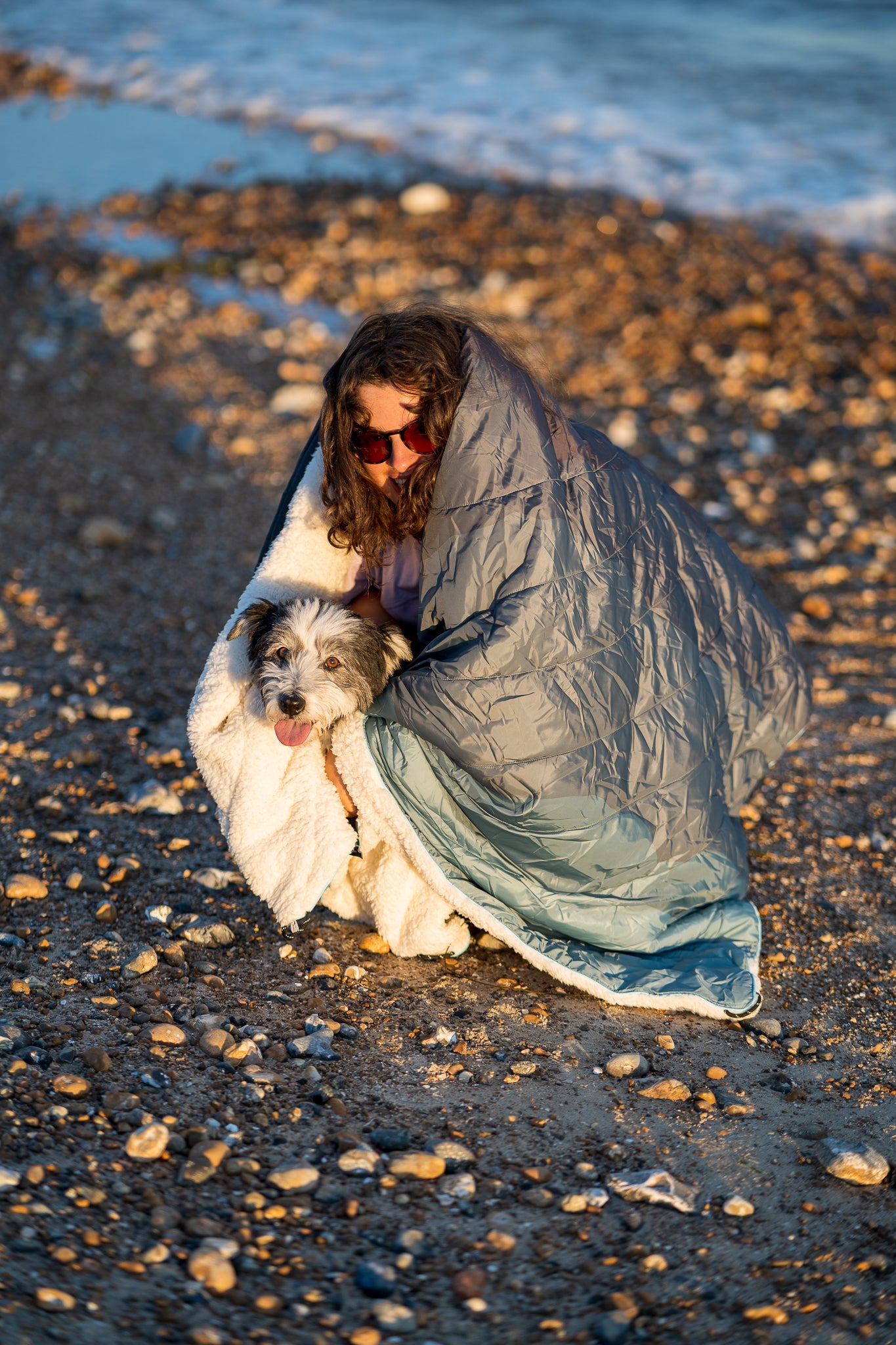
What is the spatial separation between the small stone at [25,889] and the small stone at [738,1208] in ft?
8.01

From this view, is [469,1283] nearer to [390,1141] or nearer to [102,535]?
[390,1141]

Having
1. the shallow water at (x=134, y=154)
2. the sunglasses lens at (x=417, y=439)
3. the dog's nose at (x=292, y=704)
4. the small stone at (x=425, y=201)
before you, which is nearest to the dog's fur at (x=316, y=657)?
the dog's nose at (x=292, y=704)

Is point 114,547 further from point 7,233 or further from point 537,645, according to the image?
point 7,233

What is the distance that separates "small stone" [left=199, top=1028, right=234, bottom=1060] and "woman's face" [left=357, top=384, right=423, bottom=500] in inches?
66.6

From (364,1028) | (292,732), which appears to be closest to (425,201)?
(292,732)

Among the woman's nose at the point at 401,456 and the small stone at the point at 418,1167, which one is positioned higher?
the woman's nose at the point at 401,456

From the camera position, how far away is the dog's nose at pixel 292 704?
11.1 feet

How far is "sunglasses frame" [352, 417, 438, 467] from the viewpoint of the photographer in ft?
11.1

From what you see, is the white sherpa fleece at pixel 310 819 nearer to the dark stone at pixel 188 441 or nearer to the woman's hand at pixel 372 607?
the woman's hand at pixel 372 607

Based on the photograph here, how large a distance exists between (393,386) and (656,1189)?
7.52 feet

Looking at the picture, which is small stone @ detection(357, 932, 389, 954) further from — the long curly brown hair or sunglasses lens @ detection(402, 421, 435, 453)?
sunglasses lens @ detection(402, 421, 435, 453)

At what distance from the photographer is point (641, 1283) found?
8.57 ft

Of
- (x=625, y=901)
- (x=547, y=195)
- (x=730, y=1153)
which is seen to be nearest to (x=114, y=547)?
(x=625, y=901)

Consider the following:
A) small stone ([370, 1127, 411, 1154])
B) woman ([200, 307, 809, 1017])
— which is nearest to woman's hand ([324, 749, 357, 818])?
woman ([200, 307, 809, 1017])
